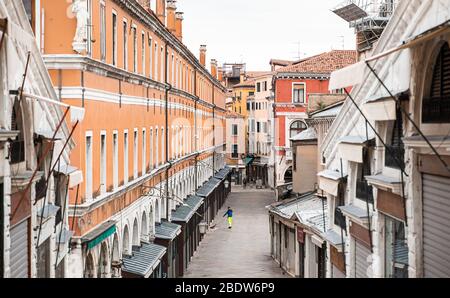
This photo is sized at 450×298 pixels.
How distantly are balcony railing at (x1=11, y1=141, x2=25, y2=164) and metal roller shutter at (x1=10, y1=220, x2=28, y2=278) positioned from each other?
2.96 ft

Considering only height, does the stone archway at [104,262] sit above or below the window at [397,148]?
below

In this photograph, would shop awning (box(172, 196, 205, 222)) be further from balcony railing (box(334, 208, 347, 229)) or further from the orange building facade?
balcony railing (box(334, 208, 347, 229))

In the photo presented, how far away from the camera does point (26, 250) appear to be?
39.3ft

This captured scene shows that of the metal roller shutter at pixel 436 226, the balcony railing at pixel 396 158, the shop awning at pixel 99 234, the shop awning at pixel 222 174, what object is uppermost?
the balcony railing at pixel 396 158

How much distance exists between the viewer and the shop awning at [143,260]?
20984mm

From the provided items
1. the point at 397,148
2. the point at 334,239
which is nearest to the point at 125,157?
the point at 334,239

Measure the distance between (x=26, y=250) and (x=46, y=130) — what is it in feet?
7.67

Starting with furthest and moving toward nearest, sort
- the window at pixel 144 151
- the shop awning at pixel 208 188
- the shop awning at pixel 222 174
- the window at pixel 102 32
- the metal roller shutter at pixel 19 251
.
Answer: the shop awning at pixel 222 174 < the shop awning at pixel 208 188 < the window at pixel 144 151 < the window at pixel 102 32 < the metal roller shutter at pixel 19 251

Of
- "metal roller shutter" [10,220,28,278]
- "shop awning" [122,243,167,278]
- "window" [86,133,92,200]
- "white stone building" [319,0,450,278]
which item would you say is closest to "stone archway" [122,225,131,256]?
"shop awning" [122,243,167,278]

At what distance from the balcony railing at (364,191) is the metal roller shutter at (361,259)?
896 mm

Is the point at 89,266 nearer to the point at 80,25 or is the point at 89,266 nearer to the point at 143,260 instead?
the point at 143,260

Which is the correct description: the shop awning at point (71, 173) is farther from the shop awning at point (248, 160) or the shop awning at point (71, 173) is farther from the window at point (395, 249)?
the shop awning at point (248, 160)

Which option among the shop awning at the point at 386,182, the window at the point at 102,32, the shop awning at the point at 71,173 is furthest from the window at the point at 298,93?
the shop awning at the point at 386,182

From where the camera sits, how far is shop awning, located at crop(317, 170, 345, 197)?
691 inches
